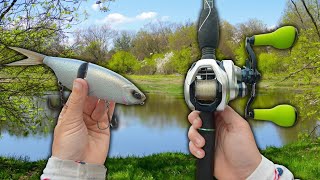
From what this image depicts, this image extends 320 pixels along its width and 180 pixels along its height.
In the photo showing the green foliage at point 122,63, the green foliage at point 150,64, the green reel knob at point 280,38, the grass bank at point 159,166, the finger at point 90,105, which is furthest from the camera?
the green foliage at point 150,64

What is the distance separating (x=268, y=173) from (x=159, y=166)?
4905 millimetres

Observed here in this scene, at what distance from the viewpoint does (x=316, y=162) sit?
19.9 feet

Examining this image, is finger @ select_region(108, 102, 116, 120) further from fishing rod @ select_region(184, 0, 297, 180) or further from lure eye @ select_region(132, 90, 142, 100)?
fishing rod @ select_region(184, 0, 297, 180)

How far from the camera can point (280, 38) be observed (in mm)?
1137

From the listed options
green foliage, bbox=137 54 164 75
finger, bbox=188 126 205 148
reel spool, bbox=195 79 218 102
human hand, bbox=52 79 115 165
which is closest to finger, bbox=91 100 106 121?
human hand, bbox=52 79 115 165

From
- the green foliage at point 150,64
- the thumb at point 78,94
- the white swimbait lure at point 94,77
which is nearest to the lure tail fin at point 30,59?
the white swimbait lure at point 94,77

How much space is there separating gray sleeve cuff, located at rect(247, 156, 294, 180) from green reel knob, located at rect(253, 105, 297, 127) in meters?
0.17

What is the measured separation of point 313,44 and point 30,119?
400 cm

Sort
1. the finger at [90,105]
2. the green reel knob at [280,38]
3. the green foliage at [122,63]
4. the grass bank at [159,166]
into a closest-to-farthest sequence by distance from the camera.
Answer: the green reel knob at [280,38] < the finger at [90,105] < the green foliage at [122,63] < the grass bank at [159,166]

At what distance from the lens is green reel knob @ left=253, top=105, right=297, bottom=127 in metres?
1.14

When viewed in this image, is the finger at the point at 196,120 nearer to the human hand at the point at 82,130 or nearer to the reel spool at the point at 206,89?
the reel spool at the point at 206,89

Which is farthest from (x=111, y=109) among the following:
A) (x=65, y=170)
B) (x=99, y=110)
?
(x=65, y=170)

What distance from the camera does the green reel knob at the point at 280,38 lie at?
1.13 meters

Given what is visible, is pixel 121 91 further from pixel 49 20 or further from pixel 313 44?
pixel 313 44
